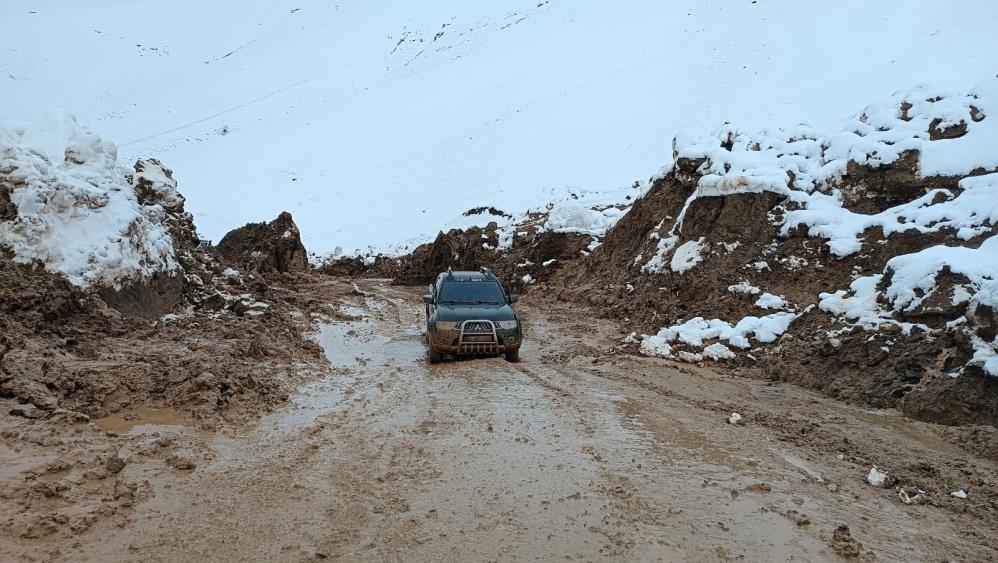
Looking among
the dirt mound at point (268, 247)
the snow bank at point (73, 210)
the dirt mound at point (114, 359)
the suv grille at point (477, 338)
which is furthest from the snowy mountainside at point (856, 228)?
the dirt mound at point (268, 247)

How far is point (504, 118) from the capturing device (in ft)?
145

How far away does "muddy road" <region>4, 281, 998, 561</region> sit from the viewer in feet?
13.4

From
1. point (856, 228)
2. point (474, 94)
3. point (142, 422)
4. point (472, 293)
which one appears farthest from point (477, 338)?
point (474, 94)

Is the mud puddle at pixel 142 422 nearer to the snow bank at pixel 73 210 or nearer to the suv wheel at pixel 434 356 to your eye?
the snow bank at pixel 73 210

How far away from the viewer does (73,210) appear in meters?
8.66

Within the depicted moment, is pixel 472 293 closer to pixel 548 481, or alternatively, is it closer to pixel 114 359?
pixel 114 359

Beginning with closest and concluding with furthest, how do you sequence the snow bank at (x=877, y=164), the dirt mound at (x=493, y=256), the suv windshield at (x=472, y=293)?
the snow bank at (x=877, y=164) → the suv windshield at (x=472, y=293) → the dirt mound at (x=493, y=256)

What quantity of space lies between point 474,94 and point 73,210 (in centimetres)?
4343

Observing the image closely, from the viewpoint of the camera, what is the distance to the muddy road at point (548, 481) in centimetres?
407

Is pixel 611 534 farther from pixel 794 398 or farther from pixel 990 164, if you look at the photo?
pixel 990 164

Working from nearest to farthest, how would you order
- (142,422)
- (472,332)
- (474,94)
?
1. (142,422)
2. (472,332)
3. (474,94)

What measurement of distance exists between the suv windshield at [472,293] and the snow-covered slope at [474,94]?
14634mm

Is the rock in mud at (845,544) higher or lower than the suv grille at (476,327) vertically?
lower

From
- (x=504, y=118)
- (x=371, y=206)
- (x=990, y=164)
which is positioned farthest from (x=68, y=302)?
(x=504, y=118)
